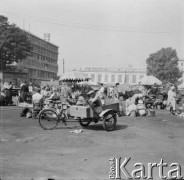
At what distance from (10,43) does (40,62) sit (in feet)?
169

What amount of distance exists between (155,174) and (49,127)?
5.63 m

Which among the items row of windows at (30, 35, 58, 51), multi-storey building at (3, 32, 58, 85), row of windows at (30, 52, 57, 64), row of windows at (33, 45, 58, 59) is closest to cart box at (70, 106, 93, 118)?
multi-storey building at (3, 32, 58, 85)

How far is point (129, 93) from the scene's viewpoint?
26.8 m

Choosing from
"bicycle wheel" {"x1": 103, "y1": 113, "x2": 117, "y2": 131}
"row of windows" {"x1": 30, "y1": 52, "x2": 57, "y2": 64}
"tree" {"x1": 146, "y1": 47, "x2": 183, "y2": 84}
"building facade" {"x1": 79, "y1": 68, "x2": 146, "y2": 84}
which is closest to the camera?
"bicycle wheel" {"x1": 103, "y1": 113, "x2": 117, "y2": 131}

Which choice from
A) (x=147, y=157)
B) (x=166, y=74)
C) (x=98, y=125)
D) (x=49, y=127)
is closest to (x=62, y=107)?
(x=49, y=127)

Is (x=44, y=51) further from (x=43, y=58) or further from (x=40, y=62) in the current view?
(x=40, y=62)

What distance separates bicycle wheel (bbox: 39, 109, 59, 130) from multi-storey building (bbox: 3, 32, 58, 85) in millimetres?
73535

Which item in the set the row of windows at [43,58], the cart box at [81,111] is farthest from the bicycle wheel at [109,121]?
the row of windows at [43,58]

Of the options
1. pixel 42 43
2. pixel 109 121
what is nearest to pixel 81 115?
pixel 109 121

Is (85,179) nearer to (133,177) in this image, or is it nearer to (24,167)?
(133,177)

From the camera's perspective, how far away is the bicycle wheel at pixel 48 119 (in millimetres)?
10227

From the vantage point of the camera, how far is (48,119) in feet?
34.0

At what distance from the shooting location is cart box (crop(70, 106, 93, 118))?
9898 millimetres

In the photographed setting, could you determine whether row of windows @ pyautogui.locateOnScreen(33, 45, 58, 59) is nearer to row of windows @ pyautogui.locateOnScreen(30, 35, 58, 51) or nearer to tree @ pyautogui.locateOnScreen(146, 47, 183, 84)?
row of windows @ pyautogui.locateOnScreen(30, 35, 58, 51)
